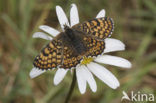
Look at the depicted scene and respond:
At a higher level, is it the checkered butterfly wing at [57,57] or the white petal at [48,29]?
the white petal at [48,29]

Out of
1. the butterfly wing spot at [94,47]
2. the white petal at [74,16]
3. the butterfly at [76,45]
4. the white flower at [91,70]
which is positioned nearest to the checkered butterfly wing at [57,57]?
the butterfly at [76,45]

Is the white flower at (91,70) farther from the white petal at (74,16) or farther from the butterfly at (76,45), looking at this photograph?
the butterfly at (76,45)

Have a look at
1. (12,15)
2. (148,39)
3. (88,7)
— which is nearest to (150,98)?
(148,39)

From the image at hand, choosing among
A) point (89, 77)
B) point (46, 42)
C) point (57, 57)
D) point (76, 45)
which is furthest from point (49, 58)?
point (46, 42)

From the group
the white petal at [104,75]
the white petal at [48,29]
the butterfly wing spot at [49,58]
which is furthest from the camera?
the white petal at [48,29]

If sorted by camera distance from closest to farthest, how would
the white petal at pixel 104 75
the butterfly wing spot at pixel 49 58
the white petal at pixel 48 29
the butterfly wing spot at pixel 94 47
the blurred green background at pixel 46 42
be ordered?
the butterfly wing spot at pixel 49 58, the butterfly wing spot at pixel 94 47, the white petal at pixel 104 75, the white petal at pixel 48 29, the blurred green background at pixel 46 42

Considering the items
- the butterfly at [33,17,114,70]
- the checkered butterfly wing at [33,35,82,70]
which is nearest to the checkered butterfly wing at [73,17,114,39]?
the butterfly at [33,17,114,70]

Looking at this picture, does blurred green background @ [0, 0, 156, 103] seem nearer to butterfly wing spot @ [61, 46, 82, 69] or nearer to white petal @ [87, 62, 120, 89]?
white petal @ [87, 62, 120, 89]

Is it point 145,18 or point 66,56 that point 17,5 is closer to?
point 145,18
